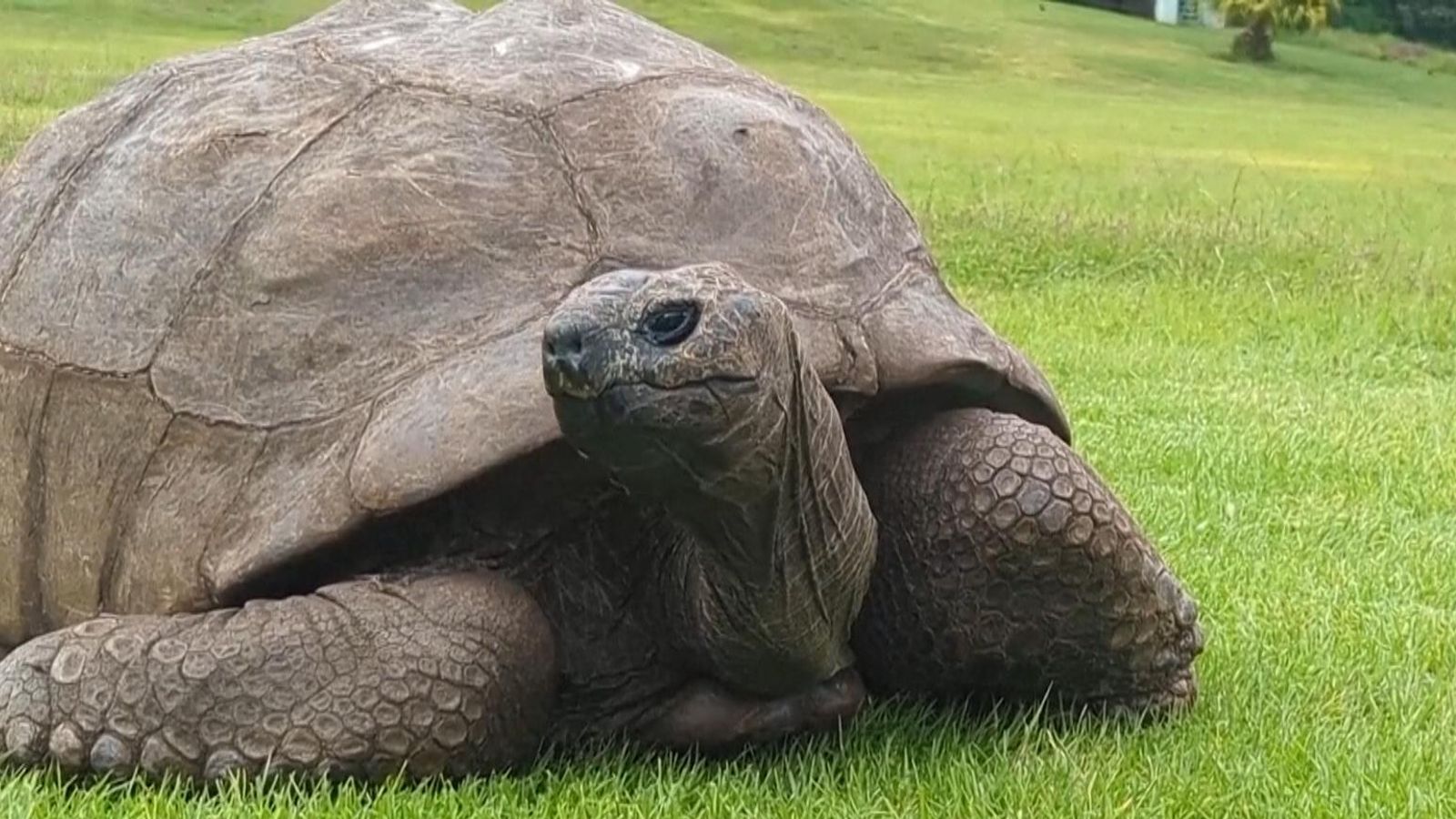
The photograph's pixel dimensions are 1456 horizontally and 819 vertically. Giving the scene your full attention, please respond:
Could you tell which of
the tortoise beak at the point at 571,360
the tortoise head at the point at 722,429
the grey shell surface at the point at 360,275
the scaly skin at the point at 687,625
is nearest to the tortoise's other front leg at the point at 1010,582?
the scaly skin at the point at 687,625

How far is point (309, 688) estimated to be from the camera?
7.65ft

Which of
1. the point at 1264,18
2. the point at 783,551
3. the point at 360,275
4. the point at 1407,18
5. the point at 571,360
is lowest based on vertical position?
the point at 1407,18

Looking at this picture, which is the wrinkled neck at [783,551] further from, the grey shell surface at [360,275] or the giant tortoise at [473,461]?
the grey shell surface at [360,275]

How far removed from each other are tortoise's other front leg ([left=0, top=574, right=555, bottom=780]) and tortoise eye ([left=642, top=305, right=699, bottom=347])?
26.0 inches

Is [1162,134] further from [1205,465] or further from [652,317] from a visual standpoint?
[652,317]

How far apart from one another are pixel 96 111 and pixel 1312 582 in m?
2.20

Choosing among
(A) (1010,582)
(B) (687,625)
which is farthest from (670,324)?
(A) (1010,582)

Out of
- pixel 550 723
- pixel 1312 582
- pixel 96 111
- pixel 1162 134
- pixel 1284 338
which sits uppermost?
pixel 96 111

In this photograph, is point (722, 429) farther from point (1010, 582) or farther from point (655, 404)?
point (1010, 582)

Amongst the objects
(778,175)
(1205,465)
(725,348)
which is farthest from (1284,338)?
(725,348)

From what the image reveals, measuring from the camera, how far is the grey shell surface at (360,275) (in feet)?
7.99

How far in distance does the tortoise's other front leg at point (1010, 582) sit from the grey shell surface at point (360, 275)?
126mm

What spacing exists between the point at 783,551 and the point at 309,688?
0.59 meters

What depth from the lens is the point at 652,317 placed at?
1820 millimetres
